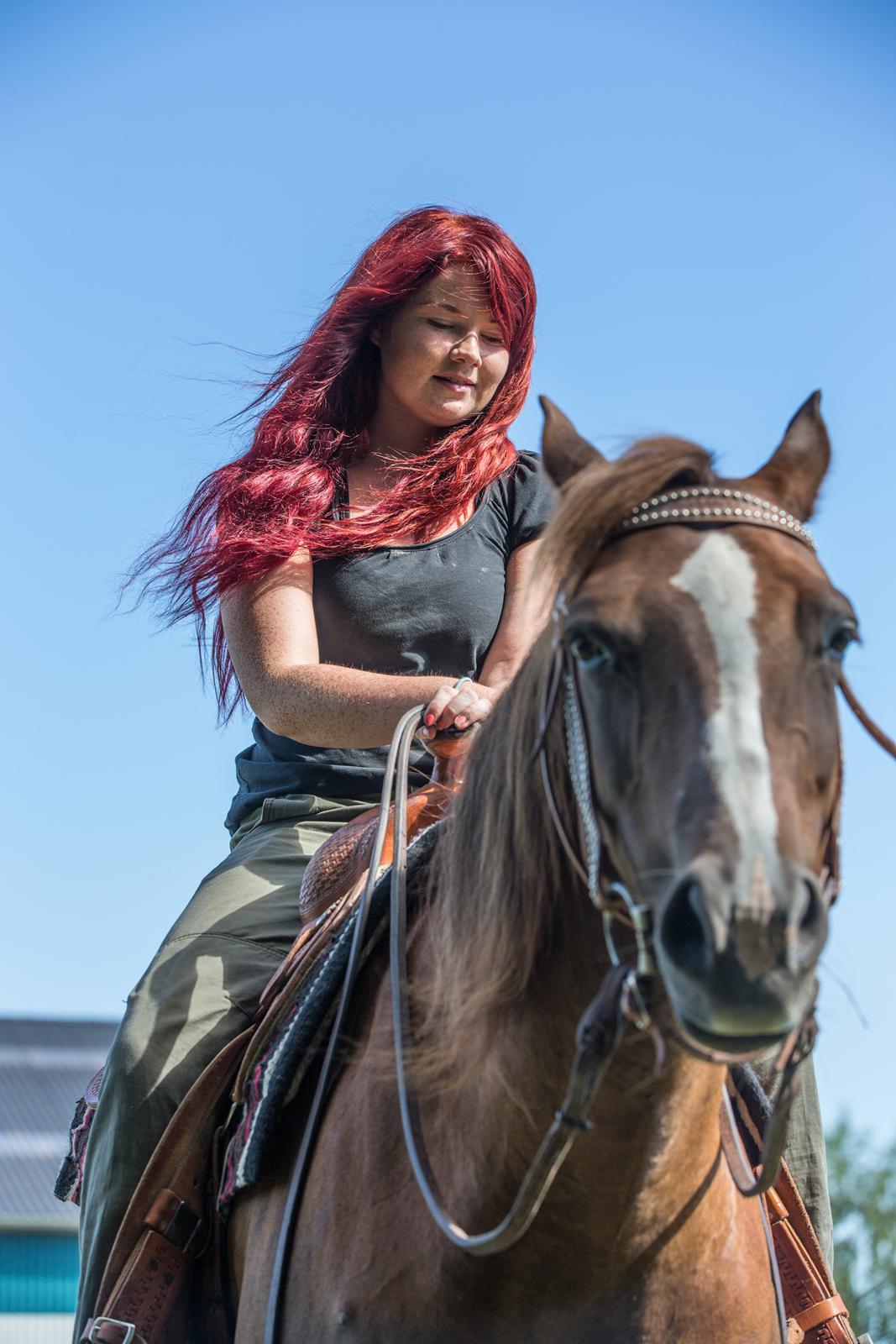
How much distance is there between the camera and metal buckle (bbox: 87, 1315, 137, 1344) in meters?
3.35

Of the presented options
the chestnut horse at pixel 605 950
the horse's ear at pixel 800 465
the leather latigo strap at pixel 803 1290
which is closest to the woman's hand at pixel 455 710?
the chestnut horse at pixel 605 950

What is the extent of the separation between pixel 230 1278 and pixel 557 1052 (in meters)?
1.38

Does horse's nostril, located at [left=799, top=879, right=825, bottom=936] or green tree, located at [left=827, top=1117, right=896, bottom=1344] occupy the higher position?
horse's nostril, located at [left=799, top=879, right=825, bottom=936]

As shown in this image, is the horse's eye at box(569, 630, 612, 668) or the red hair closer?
the horse's eye at box(569, 630, 612, 668)

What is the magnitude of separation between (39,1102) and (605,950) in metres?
32.2

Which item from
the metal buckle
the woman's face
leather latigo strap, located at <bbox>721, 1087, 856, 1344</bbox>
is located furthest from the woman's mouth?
the metal buckle

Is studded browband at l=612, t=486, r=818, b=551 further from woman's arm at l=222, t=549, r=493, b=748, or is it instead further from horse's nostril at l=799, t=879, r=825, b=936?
woman's arm at l=222, t=549, r=493, b=748

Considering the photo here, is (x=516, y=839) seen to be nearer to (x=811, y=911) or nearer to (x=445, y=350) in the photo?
(x=811, y=911)

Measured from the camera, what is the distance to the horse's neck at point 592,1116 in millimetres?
2613

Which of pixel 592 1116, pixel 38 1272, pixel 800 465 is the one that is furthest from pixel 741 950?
pixel 38 1272

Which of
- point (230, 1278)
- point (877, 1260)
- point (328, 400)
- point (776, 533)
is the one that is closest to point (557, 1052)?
point (776, 533)

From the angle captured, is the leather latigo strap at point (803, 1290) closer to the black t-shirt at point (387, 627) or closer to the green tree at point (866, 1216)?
the black t-shirt at point (387, 627)

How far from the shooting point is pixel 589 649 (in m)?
2.45

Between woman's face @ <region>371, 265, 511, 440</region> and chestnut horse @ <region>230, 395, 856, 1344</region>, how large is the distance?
5.91 feet
